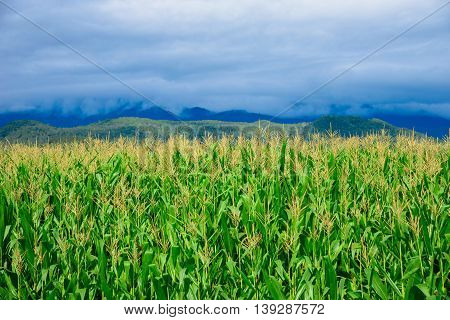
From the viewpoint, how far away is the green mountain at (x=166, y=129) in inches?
419

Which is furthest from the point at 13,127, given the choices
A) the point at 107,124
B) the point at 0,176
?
the point at 0,176

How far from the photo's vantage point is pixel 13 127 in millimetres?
120250

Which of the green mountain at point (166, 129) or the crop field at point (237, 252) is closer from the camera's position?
the crop field at point (237, 252)

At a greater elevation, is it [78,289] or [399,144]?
[399,144]

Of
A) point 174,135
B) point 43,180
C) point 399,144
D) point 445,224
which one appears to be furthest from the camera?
point 399,144

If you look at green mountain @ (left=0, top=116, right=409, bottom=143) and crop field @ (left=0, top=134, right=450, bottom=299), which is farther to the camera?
green mountain @ (left=0, top=116, right=409, bottom=143)

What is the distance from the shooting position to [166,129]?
1294 cm

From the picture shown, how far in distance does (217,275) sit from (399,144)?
333 inches

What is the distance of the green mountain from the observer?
10641 millimetres

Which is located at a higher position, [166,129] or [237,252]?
[166,129]

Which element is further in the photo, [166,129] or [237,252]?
[166,129]

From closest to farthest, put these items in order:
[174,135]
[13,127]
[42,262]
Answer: [42,262], [174,135], [13,127]

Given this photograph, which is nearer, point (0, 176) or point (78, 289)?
point (78, 289)

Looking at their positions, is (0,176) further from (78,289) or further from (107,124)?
(107,124)
